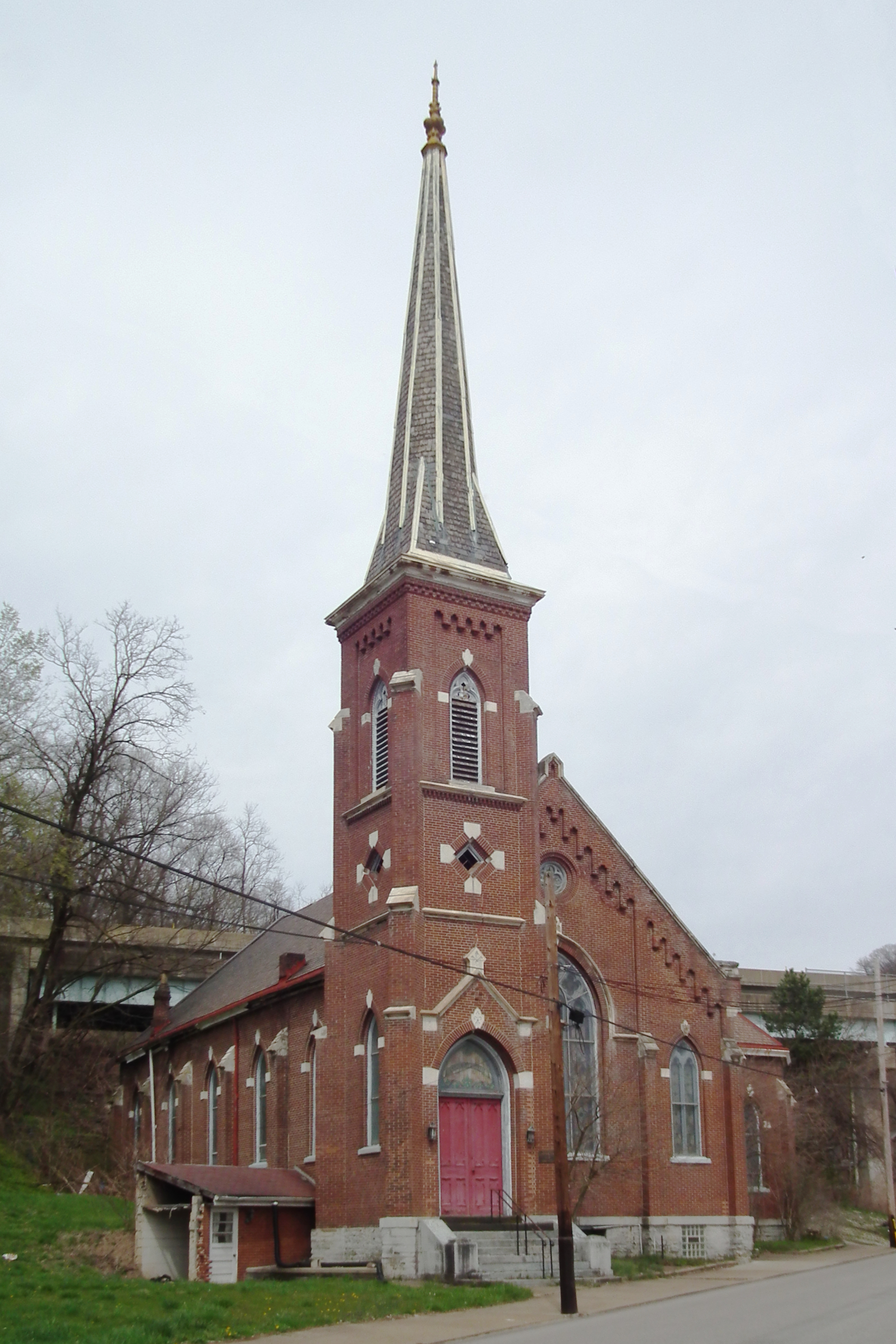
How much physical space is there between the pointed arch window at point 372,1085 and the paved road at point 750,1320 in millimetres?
7321

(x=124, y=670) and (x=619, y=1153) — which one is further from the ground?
(x=124, y=670)

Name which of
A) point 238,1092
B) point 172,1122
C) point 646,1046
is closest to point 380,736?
point 646,1046

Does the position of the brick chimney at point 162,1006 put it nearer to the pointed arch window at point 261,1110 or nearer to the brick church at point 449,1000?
the brick church at point 449,1000

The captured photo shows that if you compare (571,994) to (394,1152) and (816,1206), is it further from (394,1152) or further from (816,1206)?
(816,1206)

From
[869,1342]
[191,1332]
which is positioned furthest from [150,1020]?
[869,1342]

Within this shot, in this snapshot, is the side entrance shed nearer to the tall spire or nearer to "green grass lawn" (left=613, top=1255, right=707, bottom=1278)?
"green grass lawn" (left=613, top=1255, right=707, bottom=1278)

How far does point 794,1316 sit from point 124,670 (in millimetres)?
30650

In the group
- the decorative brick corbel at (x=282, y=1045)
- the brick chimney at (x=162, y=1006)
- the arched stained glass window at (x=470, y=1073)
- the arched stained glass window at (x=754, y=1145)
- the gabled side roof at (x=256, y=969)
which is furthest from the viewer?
the brick chimney at (x=162, y=1006)

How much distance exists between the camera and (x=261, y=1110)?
37.3 metres

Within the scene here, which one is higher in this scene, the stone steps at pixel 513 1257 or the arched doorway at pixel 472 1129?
the arched doorway at pixel 472 1129

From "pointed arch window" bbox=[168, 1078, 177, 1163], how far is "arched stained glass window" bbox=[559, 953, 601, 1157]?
1664 centimetres

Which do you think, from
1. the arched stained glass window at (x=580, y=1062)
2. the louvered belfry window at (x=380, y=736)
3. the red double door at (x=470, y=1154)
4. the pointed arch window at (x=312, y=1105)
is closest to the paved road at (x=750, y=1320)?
the red double door at (x=470, y=1154)

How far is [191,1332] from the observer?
61.2 feet

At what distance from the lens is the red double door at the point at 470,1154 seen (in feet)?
92.7
